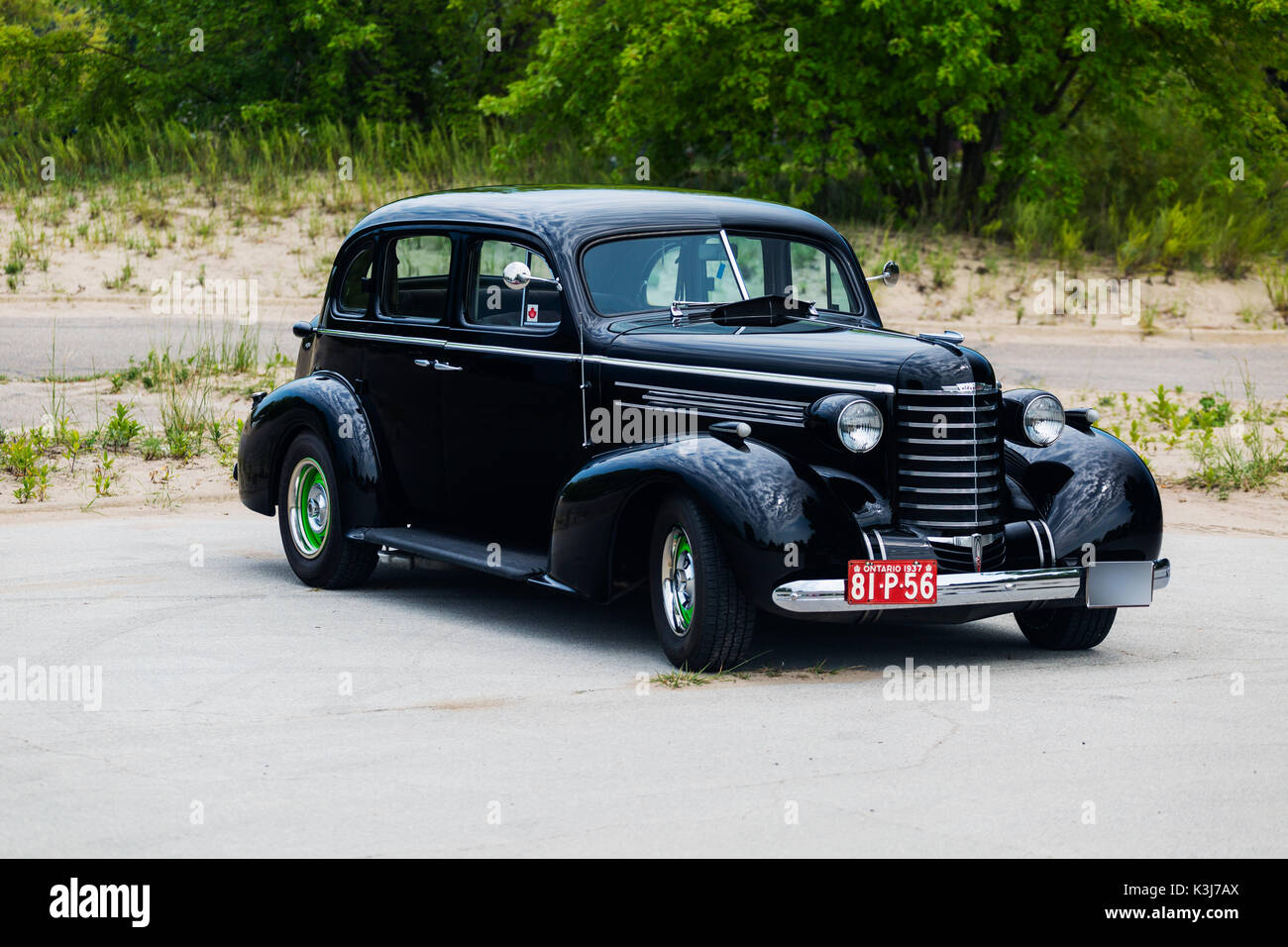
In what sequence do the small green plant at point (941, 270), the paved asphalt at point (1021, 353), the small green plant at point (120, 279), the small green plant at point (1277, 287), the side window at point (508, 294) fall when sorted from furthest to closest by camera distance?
the small green plant at point (1277, 287), the small green plant at point (941, 270), the small green plant at point (120, 279), the paved asphalt at point (1021, 353), the side window at point (508, 294)

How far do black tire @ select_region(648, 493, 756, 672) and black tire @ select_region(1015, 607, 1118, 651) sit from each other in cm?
154

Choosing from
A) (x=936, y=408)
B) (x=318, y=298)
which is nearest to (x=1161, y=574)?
(x=936, y=408)

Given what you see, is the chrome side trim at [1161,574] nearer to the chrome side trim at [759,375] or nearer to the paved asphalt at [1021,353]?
the chrome side trim at [759,375]

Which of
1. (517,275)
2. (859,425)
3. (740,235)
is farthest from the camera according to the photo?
(740,235)

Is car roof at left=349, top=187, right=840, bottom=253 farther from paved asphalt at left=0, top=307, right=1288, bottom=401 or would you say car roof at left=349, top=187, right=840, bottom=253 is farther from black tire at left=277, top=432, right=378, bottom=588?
paved asphalt at left=0, top=307, right=1288, bottom=401

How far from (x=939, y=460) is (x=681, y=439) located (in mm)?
1089

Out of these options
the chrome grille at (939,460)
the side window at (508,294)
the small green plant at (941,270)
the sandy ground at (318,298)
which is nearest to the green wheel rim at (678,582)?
the chrome grille at (939,460)

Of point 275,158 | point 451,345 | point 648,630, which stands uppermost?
point 275,158

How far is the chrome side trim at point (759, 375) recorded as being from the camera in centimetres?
703

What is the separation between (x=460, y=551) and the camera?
816 cm

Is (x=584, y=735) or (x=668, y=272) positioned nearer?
(x=584, y=735)

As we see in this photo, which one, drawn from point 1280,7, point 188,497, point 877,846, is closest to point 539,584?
point 877,846

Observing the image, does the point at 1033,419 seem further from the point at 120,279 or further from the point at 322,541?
the point at 120,279

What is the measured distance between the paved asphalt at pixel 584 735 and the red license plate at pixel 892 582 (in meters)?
0.40
